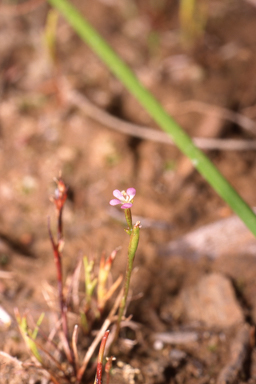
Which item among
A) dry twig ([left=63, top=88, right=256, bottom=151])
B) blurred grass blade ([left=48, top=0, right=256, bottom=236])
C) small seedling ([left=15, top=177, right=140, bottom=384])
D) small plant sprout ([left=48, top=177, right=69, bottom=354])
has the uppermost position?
dry twig ([left=63, top=88, right=256, bottom=151])

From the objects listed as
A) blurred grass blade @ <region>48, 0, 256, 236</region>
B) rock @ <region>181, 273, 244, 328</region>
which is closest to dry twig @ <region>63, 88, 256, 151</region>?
blurred grass blade @ <region>48, 0, 256, 236</region>

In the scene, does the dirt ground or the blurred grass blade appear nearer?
the blurred grass blade

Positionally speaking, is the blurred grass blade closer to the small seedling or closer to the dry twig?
the small seedling

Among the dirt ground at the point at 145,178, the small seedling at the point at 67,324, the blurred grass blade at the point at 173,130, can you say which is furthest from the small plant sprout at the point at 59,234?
the blurred grass blade at the point at 173,130

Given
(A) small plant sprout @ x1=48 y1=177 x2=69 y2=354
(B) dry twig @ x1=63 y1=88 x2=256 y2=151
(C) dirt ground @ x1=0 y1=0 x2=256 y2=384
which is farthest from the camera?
(B) dry twig @ x1=63 y1=88 x2=256 y2=151

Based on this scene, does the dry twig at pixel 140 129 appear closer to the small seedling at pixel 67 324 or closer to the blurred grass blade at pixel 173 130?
the blurred grass blade at pixel 173 130

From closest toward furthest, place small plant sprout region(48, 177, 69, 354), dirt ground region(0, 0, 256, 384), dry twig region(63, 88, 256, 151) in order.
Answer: small plant sprout region(48, 177, 69, 354)
dirt ground region(0, 0, 256, 384)
dry twig region(63, 88, 256, 151)

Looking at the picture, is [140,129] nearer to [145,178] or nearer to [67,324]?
[145,178]
